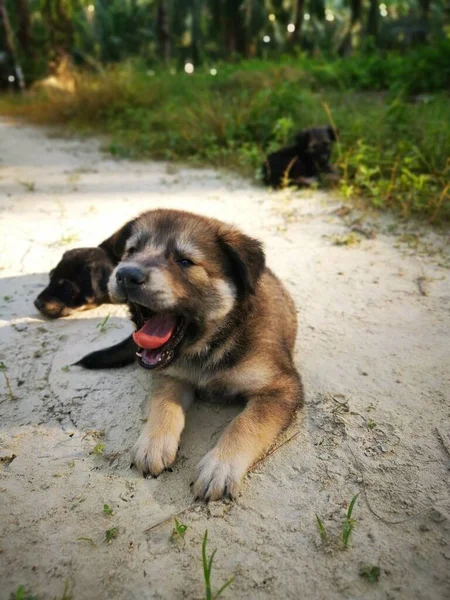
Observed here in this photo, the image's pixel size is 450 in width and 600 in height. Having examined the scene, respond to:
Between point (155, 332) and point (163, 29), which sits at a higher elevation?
point (163, 29)

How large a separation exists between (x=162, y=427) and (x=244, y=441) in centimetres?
44

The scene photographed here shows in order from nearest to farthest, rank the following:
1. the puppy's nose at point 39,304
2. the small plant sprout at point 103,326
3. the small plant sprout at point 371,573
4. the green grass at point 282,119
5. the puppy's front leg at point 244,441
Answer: the small plant sprout at point 371,573 < the puppy's front leg at point 244,441 < the small plant sprout at point 103,326 < the puppy's nose at point 39,304 < the green grass at point 282,119

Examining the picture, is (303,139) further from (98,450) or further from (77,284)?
(98,450)

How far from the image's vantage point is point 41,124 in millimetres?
11234

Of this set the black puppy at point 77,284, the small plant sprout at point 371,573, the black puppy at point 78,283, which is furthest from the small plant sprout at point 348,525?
the black puppy at point 77,284

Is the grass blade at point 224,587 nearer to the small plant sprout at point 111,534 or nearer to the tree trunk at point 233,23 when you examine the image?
the small plant sprout at point 111,534

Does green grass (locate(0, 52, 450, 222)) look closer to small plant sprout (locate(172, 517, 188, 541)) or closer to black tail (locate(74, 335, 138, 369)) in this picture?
black tail (locate(74, 335, 138, 369))

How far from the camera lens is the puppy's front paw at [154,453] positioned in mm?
2352

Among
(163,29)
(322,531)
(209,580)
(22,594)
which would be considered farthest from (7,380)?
(163,29)

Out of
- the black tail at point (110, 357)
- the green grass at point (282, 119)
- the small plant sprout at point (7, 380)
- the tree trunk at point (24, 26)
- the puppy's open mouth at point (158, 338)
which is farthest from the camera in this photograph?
the tree trunk at point (24, 26)

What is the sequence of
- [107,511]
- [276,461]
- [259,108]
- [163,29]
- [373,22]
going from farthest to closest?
[373,22] < [163,29] < [259,108] < [276,461] < [107,511]

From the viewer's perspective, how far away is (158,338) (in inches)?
98.6

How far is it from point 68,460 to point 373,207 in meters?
4.71

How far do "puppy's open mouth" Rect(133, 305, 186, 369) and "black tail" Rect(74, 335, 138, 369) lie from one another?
0.57 meters
